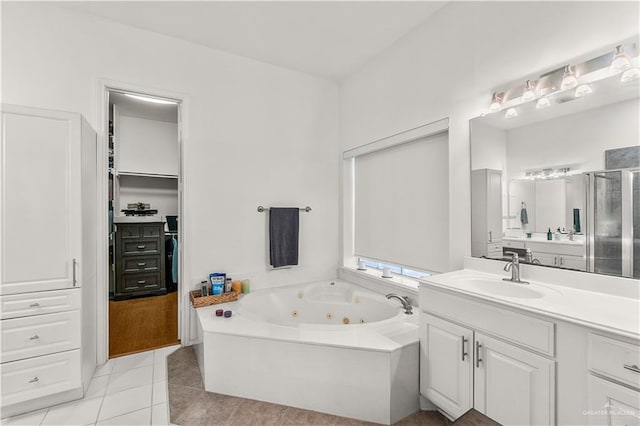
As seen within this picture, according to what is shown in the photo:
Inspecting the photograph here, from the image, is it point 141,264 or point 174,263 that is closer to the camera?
point 174,263

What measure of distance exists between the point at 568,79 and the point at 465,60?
0.71 meters

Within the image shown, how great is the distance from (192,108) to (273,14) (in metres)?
1.09

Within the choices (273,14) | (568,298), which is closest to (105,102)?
(273,14)

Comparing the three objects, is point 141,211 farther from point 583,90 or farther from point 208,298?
point 583,90

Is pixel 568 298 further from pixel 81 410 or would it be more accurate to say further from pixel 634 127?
pixel 81 410

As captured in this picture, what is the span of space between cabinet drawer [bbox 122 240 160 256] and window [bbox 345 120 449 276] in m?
2.88

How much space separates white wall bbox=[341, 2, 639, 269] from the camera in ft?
4.97

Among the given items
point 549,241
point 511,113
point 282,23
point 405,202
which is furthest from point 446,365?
point 282,23

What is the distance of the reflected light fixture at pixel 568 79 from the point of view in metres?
1.51

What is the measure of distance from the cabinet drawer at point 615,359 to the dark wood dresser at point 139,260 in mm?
4489

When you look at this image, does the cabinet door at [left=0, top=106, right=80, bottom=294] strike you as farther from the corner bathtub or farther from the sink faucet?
the sink faucet

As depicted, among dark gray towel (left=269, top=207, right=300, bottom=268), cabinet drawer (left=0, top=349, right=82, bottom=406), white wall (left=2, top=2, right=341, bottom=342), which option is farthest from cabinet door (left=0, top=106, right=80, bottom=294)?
dark gray towel (left=269, top=207, right=300, bottom=268)

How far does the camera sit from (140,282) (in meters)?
3.99

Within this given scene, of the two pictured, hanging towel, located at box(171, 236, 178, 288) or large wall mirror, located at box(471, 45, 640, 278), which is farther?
hanging towel, located at box(171, 236, 178, 288)
